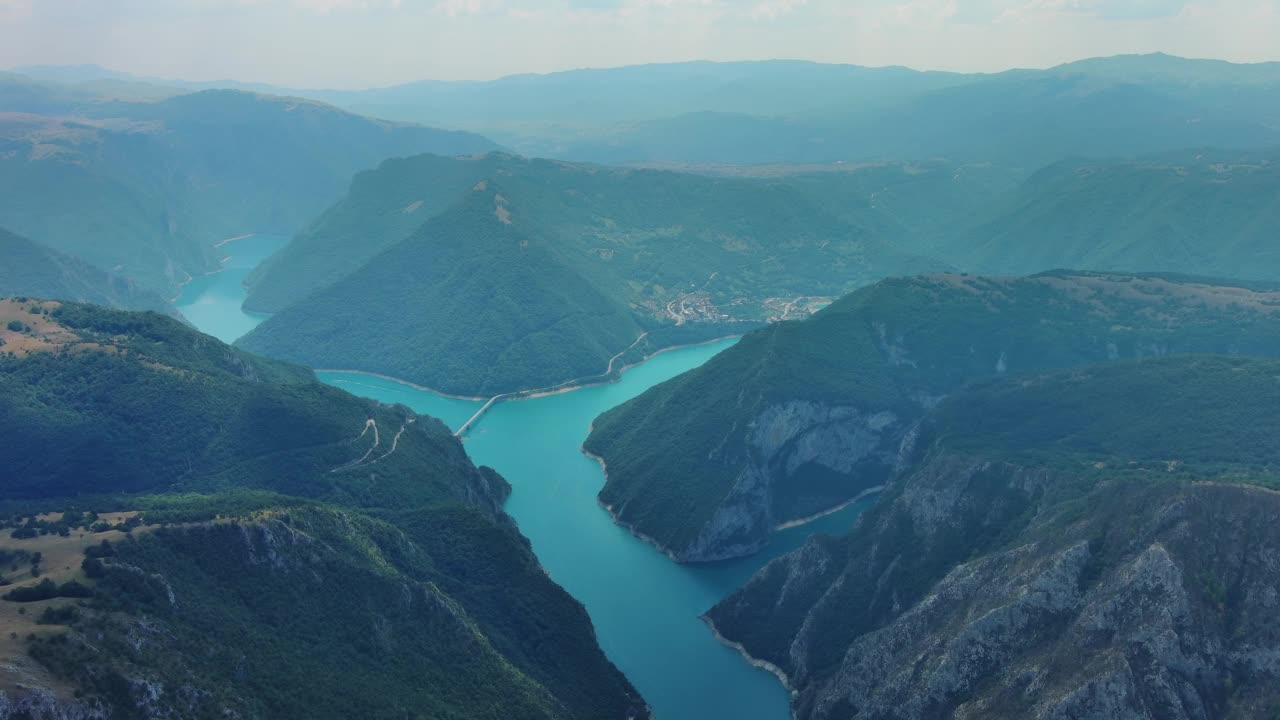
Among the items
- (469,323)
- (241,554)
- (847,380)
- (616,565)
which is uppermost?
(241,554)

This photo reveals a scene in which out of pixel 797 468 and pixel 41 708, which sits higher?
pixel 41 708

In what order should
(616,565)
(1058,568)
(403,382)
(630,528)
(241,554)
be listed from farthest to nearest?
(403,382) → (630,528) → (616,565) → (241,554) → (1058,568)

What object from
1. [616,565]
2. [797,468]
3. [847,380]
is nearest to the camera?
[616,565]

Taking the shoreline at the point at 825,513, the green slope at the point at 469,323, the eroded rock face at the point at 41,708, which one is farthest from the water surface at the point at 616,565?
the eroded rock face at the point at 41,708

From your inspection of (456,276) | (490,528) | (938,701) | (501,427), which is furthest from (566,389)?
(938,701)

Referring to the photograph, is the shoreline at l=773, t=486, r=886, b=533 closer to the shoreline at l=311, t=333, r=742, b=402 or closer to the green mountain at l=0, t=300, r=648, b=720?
the green mountain at l=0, t=300, r=648, b=720

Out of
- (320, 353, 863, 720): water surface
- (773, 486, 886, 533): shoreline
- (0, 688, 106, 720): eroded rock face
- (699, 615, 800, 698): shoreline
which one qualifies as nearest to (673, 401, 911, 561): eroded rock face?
(773, 486, 886, 533): shoreline

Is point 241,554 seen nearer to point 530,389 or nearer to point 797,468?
point 797,468

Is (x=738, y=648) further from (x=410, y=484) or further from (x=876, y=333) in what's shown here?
(x=876, y=333)

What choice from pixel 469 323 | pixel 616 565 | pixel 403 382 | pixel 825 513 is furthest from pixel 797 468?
pixel 469 323
